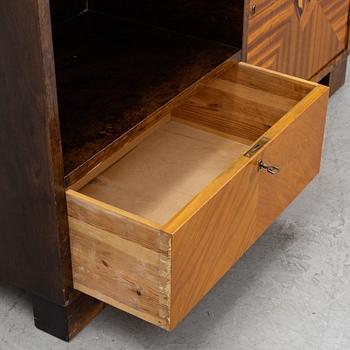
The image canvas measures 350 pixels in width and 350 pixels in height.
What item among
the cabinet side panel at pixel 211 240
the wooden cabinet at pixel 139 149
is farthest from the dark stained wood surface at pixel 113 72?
the cabinet side panel at pixel 211 240

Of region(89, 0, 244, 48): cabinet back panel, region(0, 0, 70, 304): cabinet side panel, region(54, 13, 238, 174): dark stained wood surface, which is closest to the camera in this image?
region(0, 0, 70, 304): cabinet side panel

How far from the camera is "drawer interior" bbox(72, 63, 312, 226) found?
1365 mm

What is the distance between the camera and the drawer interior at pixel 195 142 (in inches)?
53.7

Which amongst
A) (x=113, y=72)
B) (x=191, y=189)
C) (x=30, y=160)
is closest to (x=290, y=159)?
(x=191, y=189)

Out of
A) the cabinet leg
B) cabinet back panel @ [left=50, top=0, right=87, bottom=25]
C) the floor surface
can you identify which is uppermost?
cabinet back panel @ [left=50, top=0, right=87, bottom=25]

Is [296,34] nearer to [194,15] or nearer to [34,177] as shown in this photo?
[194,15]

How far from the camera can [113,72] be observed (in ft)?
4.81

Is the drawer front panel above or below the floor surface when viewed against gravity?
above

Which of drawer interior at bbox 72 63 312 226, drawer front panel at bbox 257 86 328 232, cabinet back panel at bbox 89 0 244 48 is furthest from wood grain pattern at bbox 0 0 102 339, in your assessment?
cabinet back panel at bbox 89 0 244 48

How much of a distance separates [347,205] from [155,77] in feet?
1.47

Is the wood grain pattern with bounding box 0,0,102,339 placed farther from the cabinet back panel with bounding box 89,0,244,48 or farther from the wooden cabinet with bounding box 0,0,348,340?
the cabinet back panel with bounding box 89,0,244,48

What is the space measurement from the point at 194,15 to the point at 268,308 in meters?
0.50

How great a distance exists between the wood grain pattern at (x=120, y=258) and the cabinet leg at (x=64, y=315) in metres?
0.08

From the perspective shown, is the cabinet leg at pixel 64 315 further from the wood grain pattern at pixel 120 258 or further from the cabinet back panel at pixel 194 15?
the cabinet back panel at pixel 194 15
